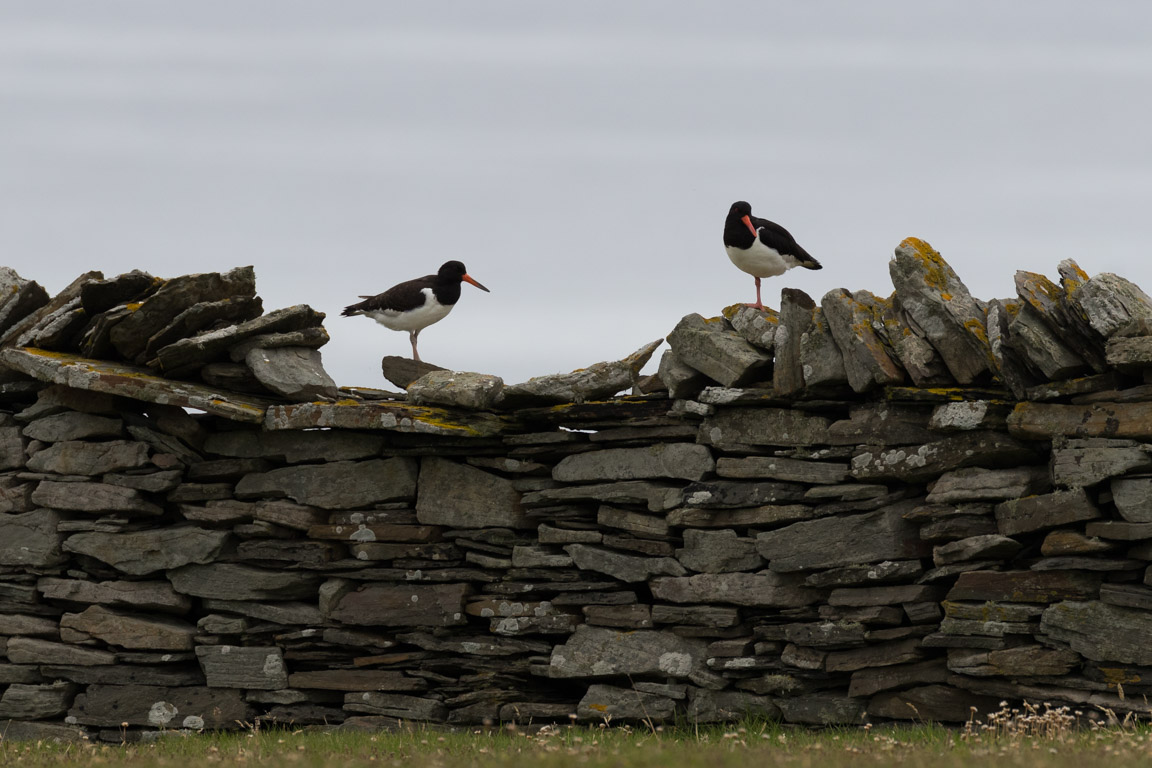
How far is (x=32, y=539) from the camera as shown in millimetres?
13586

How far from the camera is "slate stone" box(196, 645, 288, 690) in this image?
42.0 ft

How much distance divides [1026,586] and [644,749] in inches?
168

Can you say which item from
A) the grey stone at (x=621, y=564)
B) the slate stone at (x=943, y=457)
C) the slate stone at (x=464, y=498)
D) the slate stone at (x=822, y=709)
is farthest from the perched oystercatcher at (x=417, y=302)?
the slate stone at (x=822, y=709)

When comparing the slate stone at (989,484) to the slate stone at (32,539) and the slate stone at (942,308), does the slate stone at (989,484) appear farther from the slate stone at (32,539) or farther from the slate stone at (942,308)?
the slate stone at (32,539)

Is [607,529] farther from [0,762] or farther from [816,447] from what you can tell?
[0,762]

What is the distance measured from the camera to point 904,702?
35.5 feet

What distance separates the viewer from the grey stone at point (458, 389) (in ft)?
39.7

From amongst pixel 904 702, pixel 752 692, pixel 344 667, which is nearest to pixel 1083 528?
pixel 904 702

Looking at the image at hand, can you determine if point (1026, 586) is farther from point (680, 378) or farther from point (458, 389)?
point (458, 389)

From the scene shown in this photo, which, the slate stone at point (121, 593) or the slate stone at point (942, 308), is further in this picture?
→ the slate stone at point (121, 593)

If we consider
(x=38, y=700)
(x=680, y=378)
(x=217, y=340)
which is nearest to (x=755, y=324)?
(x=680, y=378)

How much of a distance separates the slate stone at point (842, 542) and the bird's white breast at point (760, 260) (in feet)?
9.05

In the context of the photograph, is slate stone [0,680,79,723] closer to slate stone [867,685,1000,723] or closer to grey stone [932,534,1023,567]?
slate stone [867,685,1000,723]

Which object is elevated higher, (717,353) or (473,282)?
(473,282)
